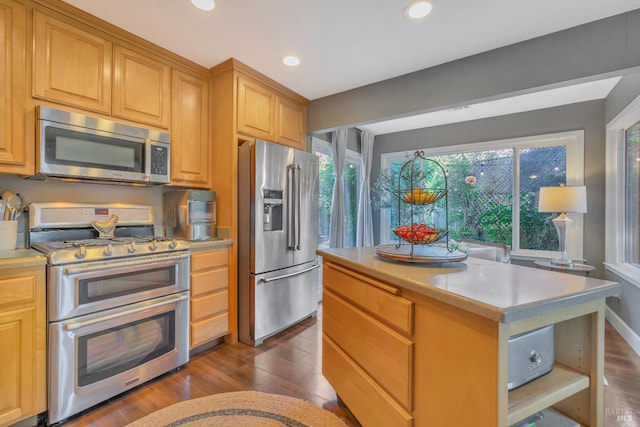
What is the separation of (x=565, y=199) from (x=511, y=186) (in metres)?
0.90

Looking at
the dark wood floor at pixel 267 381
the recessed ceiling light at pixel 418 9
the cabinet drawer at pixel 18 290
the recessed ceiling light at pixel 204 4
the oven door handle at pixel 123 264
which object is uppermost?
the recessed ceiling light at pixel 204 4

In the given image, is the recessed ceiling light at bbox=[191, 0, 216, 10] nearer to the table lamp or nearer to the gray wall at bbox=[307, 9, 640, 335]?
the gray wall at bbox=[307, 9, 640, 335]

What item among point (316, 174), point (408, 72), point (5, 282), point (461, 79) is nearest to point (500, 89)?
point (461, 79)

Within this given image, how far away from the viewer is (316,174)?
10.3 ft

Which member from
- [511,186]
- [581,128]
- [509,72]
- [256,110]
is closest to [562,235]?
[511,186]

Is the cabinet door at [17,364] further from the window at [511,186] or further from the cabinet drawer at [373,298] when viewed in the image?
the window at [511,186]

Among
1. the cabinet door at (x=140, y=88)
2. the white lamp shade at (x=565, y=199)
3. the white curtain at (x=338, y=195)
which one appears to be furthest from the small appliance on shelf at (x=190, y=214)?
the white lamp shade at (x=565, y=199)

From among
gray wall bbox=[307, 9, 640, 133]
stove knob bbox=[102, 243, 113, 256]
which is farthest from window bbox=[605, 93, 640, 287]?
stove knob bbox=[102, 243, 113, 256]

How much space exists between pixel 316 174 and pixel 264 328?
161cm

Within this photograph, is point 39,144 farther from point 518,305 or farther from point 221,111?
point 518,305

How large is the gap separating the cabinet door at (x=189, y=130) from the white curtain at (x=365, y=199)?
8.31 feet

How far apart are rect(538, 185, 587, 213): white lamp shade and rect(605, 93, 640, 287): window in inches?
13.2

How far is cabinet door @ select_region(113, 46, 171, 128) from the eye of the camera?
213 centimetres

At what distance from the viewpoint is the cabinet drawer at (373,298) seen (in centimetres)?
112
